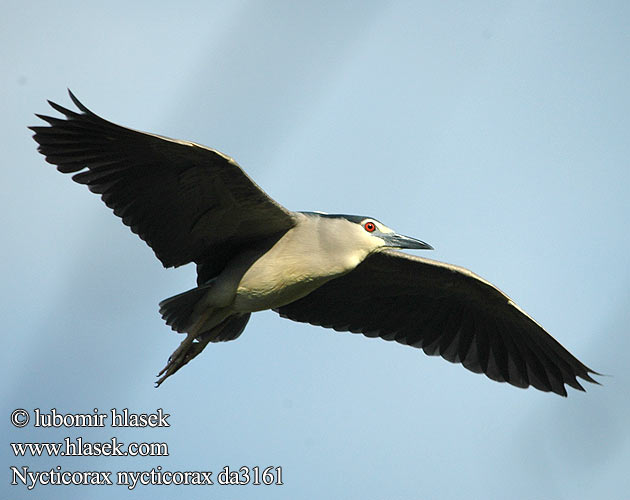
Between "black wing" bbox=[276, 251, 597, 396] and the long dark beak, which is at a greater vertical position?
the long dark beak

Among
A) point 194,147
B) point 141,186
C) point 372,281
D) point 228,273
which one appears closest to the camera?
point 194,147

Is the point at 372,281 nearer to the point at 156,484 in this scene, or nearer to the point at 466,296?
the point at 466,296

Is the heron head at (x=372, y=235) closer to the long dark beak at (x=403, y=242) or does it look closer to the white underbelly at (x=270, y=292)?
the long dark beak at (x=403, y=242)

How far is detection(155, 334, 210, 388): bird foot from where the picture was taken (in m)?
7.51

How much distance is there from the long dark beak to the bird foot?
1.72m

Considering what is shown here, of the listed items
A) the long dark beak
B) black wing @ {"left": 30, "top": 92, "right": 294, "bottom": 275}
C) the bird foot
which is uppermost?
black wing @ {"left": 30, "top": 92, "right": 294, "bottom": 275}

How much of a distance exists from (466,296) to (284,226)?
2.02 m

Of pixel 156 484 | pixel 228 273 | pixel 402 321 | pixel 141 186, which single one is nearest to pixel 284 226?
pixel 228 273

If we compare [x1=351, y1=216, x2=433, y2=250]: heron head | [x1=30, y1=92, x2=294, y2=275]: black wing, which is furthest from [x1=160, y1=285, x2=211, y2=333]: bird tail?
[x1=351, y1=216, x2=433, y2=250]: heron head

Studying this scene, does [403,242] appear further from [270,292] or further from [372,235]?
[270,292]

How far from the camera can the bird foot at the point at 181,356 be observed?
751cm

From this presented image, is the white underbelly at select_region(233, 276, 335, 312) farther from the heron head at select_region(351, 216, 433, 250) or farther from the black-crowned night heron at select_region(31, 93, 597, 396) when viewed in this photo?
the heron head at select_region(351, 216, 433, 250)

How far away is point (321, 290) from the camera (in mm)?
8508

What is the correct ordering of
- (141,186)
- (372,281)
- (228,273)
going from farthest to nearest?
(372,281) → (228,273) → (141,186)
